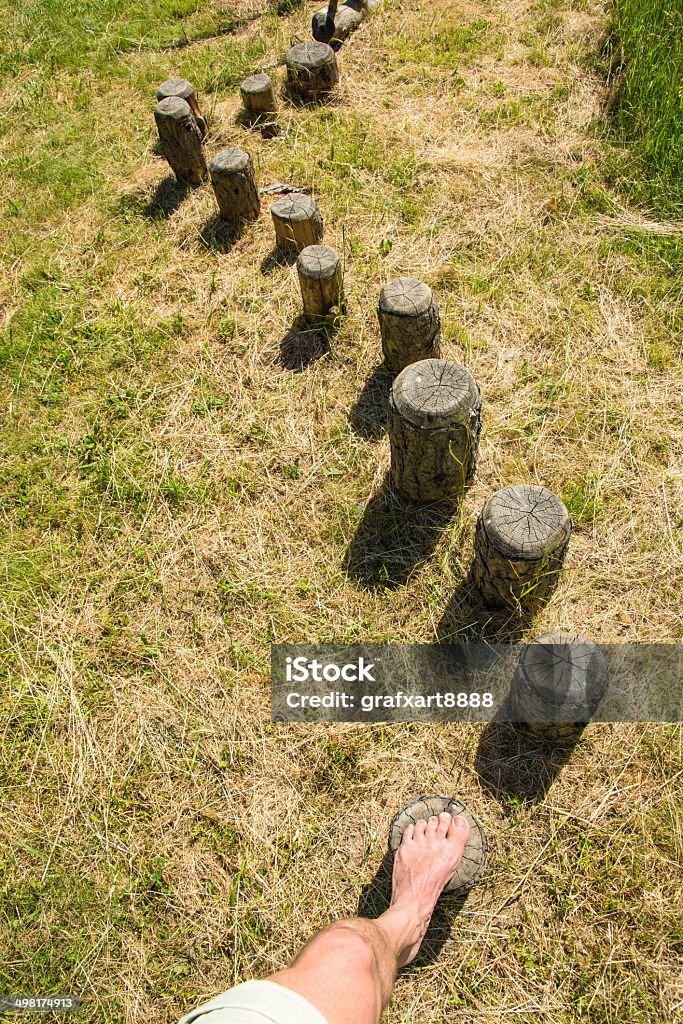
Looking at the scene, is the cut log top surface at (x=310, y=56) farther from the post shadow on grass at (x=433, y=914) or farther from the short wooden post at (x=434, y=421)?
the post shadow on grass at (x=433, y=914)

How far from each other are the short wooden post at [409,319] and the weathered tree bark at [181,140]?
2511 mm

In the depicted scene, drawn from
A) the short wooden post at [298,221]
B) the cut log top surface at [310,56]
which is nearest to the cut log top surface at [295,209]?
the short wooden post at [298,221]

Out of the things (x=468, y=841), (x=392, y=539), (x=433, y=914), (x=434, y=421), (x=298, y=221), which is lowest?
(x=433, y=914)

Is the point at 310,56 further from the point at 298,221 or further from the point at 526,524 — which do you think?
the point at 526,524

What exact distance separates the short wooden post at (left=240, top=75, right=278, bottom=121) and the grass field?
19 centimetres

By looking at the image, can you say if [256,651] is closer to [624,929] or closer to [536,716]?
[536,716]

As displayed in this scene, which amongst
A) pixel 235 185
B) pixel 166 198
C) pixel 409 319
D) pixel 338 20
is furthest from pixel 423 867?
pixel 338 20

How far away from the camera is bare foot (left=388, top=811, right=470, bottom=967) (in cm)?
254

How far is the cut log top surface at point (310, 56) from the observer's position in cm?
551

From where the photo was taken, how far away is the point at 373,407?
13.2 ft

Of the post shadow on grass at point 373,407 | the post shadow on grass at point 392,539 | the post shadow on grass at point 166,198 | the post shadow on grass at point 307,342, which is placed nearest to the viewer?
the post shadow on grass at point 392,539

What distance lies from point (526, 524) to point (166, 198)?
165 inches

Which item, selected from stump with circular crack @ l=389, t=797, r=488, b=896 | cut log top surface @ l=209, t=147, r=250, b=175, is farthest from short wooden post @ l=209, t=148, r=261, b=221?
stump with circular crack @ l=389, t=797, r=488, b=896

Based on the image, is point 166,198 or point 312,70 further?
point 312,70
